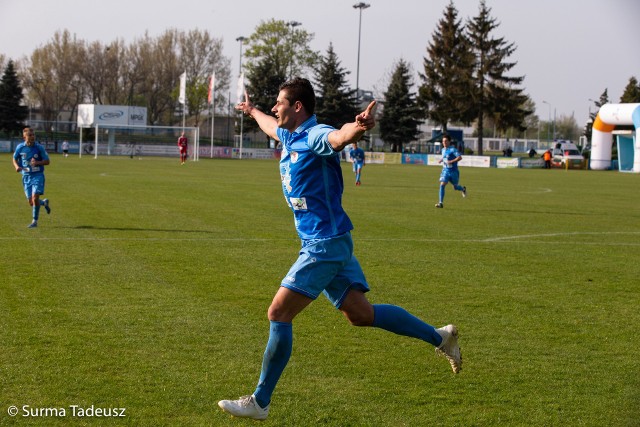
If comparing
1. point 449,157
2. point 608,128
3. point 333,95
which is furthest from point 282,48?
point 449,157

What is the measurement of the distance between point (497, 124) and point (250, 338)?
8134 centimetres

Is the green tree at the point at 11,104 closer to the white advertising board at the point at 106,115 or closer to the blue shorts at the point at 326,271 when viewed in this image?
the white advertising board at the point at 106,115

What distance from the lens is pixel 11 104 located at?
7844cm

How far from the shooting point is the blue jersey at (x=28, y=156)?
16.1 m

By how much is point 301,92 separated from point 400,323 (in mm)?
1787

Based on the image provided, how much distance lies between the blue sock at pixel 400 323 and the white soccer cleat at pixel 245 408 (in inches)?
42.7

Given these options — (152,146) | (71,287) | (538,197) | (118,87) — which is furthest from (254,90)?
(71,287)

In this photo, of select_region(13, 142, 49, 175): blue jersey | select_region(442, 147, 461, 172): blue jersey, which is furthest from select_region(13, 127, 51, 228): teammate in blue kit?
select_region(442, 147, 461, 172): blue jersey

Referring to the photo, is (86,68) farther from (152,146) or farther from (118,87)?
(152,146)

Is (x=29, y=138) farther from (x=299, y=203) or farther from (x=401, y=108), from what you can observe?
(x=401, y=108)

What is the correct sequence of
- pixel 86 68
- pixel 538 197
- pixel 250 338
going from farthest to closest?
1. pixel 86 68
2. pixel 538 197
3. pixel 250 338

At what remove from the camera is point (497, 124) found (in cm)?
8556

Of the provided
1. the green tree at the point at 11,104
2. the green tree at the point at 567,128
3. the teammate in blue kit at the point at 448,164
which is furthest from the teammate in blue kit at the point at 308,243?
the green tree at the point at 567,128

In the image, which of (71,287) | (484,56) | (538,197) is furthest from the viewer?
(484,56)
